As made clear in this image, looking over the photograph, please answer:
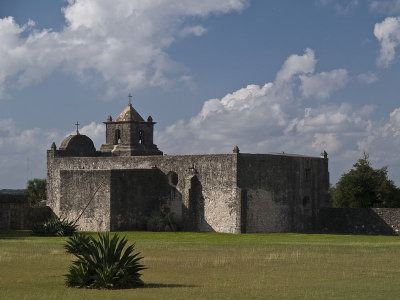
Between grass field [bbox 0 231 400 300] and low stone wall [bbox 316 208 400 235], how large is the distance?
9.43 meters

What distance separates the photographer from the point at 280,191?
167ft

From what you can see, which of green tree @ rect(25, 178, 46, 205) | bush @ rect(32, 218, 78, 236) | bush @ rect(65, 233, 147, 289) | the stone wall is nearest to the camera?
bush @ rect(65, 233, 147, 289)

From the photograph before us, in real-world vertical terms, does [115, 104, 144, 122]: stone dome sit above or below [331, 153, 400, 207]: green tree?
above

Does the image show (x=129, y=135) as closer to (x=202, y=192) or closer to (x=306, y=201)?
(x=202, y=192)

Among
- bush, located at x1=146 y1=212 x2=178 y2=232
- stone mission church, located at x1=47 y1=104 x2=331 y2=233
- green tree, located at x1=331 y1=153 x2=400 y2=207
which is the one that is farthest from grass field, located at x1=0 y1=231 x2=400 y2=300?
green tree, located at x1=331 y1=153 x2=400 y2=207

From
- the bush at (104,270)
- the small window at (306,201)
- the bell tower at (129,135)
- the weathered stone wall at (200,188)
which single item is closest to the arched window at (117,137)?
the bell tower at (129,135)

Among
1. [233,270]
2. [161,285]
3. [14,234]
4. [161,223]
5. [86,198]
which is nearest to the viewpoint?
[161,285]

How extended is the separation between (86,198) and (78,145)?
10.8 metres

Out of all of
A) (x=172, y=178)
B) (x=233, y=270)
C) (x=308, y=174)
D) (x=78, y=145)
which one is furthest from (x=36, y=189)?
(x=233, y=270)

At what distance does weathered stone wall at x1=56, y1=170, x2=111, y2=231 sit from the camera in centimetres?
5006

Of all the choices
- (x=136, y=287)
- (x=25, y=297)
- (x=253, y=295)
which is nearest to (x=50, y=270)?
(x=136, y=287)

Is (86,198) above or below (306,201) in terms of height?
above

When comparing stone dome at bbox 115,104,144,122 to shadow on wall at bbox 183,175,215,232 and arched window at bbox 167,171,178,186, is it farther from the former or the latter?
shadow on wall at bbox 183,175,215,232

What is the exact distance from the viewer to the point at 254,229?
49.2 m
